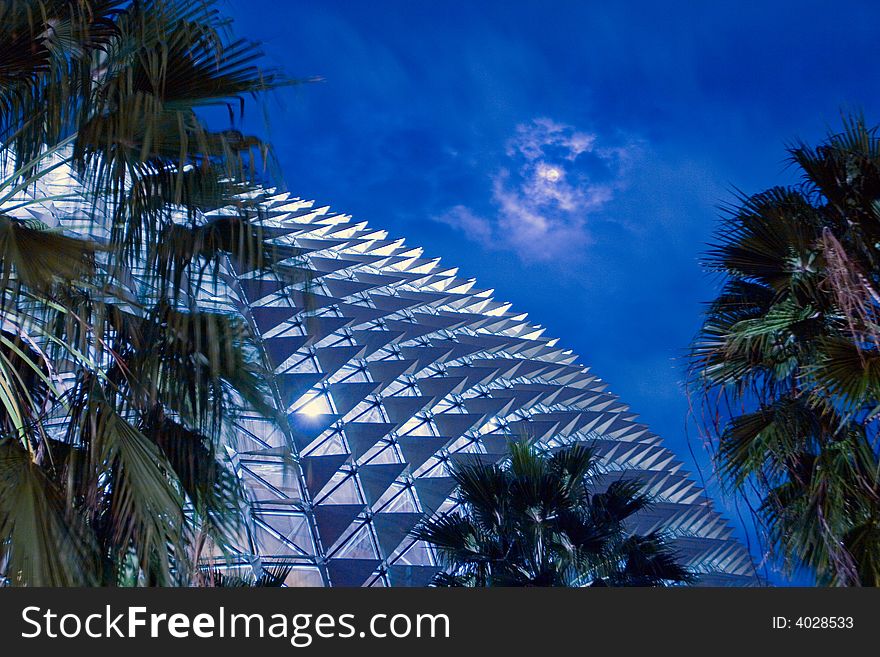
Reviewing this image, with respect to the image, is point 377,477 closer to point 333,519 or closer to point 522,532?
point 333,519

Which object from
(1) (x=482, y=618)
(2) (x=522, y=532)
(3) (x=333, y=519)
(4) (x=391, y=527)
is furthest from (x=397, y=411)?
(1) (x=482, y=618)

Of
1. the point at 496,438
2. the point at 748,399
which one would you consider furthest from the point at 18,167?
the point at 496,438

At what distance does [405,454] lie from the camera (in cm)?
2820

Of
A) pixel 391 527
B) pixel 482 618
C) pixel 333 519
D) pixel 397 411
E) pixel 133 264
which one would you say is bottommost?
pixel 482 618

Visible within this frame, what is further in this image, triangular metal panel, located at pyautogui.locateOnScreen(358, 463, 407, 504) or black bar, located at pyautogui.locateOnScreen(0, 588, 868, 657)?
triangular metal panel, located at pyautogui.locateOnScreen(358, 463, 407, 504)

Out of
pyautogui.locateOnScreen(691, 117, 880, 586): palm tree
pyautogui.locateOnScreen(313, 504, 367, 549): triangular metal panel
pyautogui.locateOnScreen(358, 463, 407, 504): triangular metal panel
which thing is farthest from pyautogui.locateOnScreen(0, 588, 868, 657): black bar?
pyautogui.locateOnScreen(358, 463, 407, 504): triangular metal panel

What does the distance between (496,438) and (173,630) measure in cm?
2800

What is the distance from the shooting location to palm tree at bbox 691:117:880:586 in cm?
795

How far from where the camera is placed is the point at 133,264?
7301 mm

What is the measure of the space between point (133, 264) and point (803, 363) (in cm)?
704

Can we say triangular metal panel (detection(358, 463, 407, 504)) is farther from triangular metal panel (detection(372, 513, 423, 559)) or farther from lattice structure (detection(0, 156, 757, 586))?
triangular metal panel (detection(372, 513, 423, 559))

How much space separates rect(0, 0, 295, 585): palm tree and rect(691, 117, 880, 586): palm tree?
5.03m

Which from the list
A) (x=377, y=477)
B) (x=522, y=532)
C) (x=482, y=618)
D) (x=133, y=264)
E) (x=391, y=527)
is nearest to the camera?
(x=482, y=618)

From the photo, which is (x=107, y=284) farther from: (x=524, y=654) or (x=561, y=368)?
(x=561, y=368)
